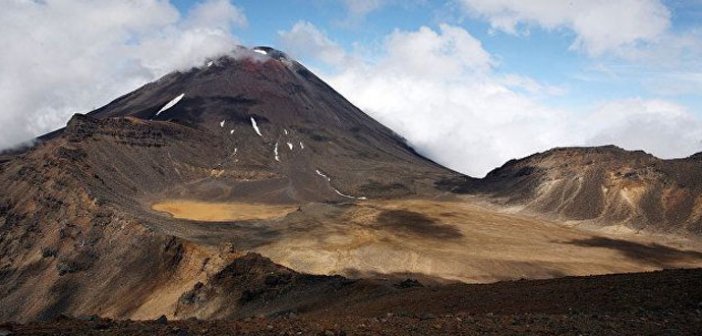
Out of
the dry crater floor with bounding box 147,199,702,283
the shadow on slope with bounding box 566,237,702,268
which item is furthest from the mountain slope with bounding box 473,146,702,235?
the shadow on slope with bounding box 566,237,702,268

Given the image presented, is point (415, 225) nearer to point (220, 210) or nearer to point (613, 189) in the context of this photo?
point (613, 189)

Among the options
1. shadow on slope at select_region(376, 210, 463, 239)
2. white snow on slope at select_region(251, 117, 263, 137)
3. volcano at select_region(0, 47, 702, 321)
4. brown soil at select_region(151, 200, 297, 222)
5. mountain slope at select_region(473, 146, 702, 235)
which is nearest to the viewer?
volcano at select_region(0, 47, 702, 321)

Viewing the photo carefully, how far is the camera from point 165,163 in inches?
5581

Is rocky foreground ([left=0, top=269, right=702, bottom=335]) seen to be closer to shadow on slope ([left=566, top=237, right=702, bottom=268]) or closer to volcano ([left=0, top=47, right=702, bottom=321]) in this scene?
volcano ([left=0, top=47, right=702, bottom=321])

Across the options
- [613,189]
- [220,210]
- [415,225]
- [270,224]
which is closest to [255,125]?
[220,210]

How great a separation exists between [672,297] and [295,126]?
557 feet

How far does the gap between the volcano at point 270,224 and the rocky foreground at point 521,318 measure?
8913 millimetres

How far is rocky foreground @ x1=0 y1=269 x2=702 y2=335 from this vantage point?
1497cm

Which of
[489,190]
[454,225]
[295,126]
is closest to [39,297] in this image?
[454,225]

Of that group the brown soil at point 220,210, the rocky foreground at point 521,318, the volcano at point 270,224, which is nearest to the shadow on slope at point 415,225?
the volcano at point 270,224

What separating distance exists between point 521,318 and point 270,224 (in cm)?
6802

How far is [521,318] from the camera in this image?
16938 mm

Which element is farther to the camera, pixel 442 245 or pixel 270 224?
pixel 270 224

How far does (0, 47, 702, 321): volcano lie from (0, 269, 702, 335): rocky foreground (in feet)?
29.2
